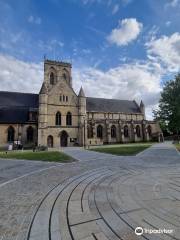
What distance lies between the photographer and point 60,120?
38031 millimetres

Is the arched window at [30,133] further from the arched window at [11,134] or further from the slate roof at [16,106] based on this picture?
the arched window at [11,134]

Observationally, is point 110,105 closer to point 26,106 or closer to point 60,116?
point 60,116

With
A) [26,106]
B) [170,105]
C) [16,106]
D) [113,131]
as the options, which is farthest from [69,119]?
[170,105]

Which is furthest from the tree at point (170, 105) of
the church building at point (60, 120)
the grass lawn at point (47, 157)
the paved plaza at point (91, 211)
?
the paved plaza at point (91, 211)

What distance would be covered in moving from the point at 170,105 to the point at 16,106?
3239cm

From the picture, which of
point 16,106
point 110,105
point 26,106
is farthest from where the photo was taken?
point 110,105

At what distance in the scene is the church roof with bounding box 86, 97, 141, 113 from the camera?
159 ft

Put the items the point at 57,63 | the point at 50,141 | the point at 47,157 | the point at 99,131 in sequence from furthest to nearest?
1. the point at 57,63
2. the point at 99,131
3. the point at 50,141
4. the point at 47,157

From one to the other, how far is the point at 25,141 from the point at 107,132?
20.1 m

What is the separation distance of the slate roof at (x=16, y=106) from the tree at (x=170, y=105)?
2734 cm

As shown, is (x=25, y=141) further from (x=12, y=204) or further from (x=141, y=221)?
(x=141, y=221)

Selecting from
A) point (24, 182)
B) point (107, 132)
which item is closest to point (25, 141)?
point (107, 132)

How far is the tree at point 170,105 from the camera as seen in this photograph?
2583cm

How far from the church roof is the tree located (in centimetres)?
2237
